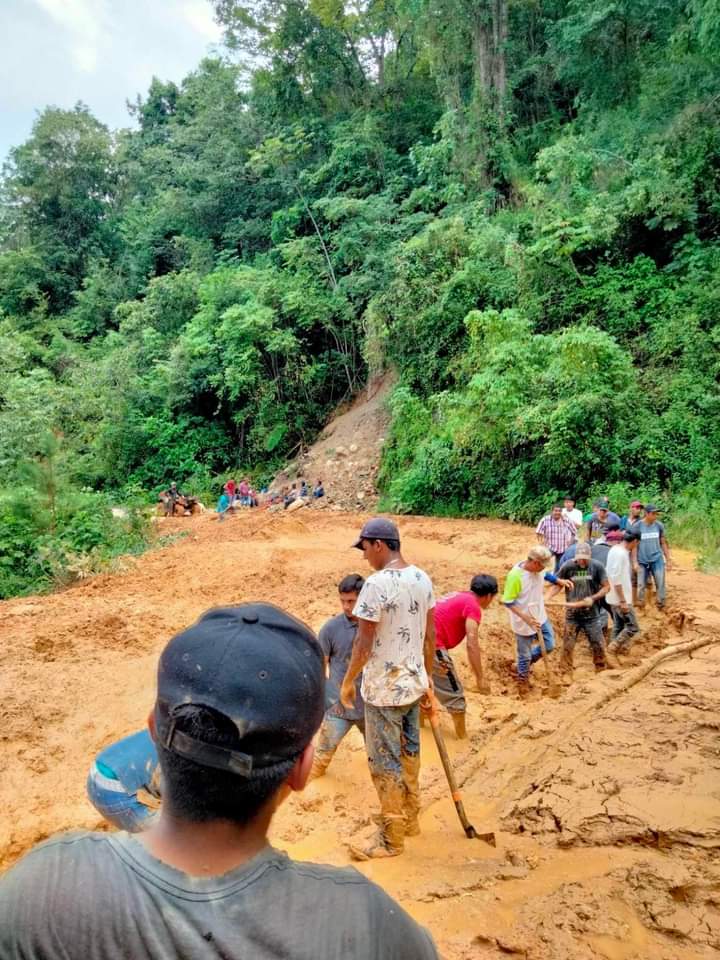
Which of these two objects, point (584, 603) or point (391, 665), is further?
point (584, 603)

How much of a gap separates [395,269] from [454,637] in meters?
17.3

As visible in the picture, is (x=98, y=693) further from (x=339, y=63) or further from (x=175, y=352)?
(x=339, y=63)

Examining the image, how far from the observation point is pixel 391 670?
13.0 ft

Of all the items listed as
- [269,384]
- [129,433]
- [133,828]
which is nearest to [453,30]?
[269,384]

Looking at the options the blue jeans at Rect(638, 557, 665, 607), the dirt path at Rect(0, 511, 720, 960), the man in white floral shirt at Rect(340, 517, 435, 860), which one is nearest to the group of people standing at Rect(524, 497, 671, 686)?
the dirt path at Rect(0, 511, 720, 960)

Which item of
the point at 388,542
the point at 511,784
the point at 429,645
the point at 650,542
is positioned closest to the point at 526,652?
the point at 511,784

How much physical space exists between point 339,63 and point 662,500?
2456 cm

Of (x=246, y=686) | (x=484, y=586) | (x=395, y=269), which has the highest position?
(x=395, y=269)

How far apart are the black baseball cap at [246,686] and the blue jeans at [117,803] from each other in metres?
1.21

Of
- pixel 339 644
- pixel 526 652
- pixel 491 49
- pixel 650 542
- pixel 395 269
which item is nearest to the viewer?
pixel 339 644

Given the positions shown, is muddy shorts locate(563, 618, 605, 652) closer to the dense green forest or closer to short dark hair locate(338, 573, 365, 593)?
short dark hair locate(338, 573, 365, 593)

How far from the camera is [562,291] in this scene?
59.5 feet

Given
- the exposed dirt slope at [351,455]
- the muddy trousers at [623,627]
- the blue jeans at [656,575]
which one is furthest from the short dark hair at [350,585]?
the exposed dirt slope at [351,455]

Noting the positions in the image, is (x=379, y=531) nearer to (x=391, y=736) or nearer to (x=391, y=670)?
(x=391, y=670)
